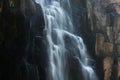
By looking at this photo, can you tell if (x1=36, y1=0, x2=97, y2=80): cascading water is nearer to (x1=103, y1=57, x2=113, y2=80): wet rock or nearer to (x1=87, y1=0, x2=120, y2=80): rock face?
(x1=103, y1=57, x2=113, y2=80): wet rock

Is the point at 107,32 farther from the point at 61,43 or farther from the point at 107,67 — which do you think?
the point at 61,43

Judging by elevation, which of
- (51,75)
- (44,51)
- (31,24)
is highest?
(31,24)

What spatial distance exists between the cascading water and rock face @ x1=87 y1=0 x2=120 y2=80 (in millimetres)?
2734

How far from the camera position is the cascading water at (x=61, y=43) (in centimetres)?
2877

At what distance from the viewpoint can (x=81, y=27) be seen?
3556 cm

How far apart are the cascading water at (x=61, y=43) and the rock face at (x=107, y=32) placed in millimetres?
2734

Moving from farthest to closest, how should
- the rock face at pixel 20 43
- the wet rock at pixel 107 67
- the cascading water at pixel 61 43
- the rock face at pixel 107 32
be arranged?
the rock face at pixel 107 32
the wet rock at pixel 107 67
the cascading water at pixel 61 43
the rock face at pixel 20 43

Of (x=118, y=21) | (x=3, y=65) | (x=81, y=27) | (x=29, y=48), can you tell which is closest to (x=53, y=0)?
(x=81, y=27)

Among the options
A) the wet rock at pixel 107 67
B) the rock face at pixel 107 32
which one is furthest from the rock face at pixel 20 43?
the rock face at pixel 107 32

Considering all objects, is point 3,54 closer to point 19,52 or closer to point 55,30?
point 19,52

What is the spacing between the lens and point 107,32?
3662 centimetres

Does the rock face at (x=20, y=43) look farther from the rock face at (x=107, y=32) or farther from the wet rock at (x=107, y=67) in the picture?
the rock face at (x=107, y=32)

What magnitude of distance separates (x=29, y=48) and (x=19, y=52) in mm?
1134

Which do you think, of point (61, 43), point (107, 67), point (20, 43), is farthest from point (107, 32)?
point (20, 43)
